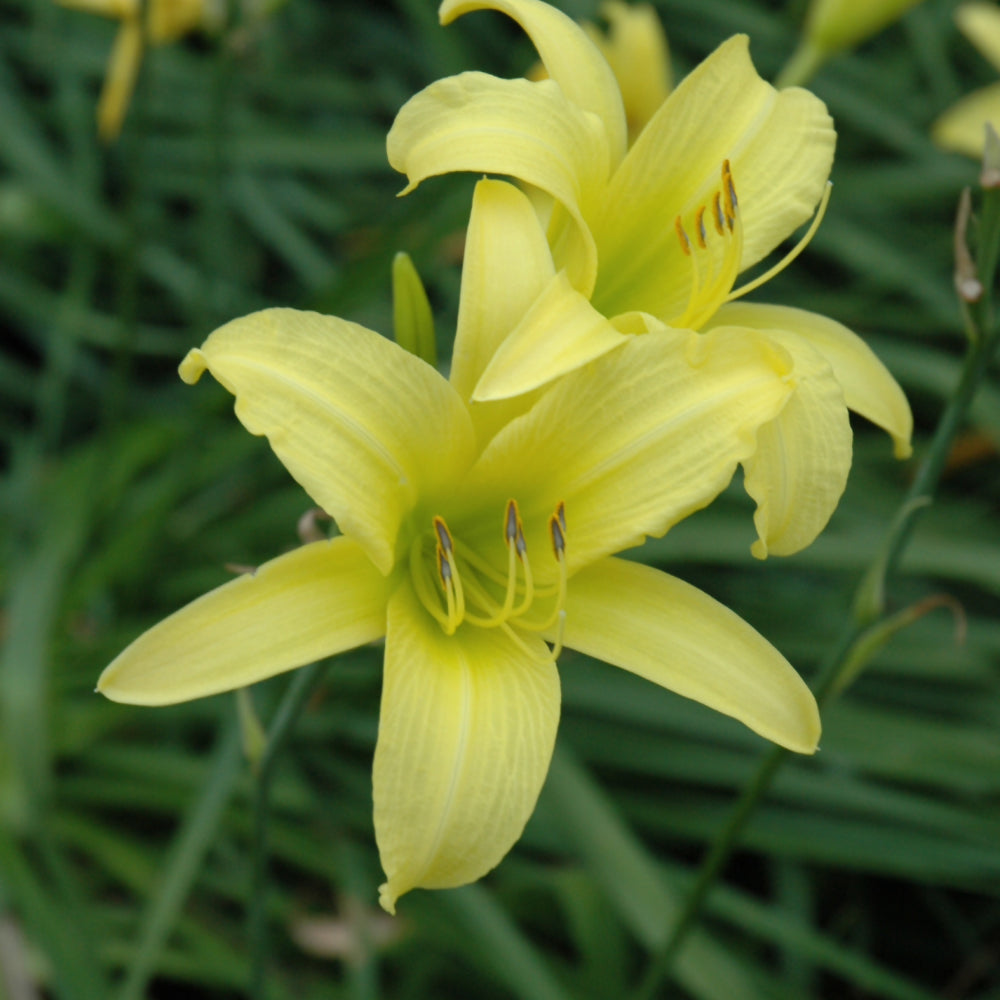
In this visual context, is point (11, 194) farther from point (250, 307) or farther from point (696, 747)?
point (696, 747)

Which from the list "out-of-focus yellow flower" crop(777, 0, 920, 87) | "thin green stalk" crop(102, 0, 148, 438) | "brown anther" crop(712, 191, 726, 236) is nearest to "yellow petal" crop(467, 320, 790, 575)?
"brown anther" crop(712, 191, 726, 236)

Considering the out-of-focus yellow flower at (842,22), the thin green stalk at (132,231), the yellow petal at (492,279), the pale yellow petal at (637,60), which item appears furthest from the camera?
the pale yellow petal at (637,60)

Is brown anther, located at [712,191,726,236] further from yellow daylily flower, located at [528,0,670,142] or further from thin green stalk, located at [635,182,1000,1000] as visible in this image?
yellow daylily flower, located at [528,0,670,142]

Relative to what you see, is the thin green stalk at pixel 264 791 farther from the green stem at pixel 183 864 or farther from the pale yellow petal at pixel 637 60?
the pale yellow petal at pixel 637 60

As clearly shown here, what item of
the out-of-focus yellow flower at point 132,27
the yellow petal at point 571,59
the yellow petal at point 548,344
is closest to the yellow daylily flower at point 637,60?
the out-of-focus yellow flower at point 132,27

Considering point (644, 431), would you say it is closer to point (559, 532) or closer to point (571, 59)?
point (559, 532)

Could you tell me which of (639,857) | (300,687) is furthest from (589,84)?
(639,857)

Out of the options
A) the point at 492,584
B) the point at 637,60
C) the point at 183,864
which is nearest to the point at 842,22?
the point at 637,60

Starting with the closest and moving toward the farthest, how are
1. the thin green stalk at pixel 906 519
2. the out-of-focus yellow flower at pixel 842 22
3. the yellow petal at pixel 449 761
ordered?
the yellow petal at pixel 449 761, the thin green stalk at pixel 906 519, the out-of-focus yellow flower at pixel 842 22
